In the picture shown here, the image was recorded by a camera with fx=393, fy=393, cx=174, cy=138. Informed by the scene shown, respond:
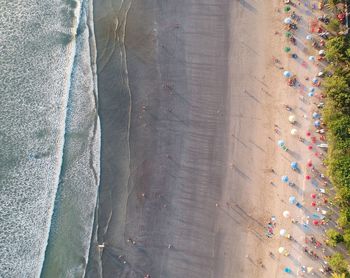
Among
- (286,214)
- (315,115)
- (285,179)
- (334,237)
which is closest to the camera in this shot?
(334,237)

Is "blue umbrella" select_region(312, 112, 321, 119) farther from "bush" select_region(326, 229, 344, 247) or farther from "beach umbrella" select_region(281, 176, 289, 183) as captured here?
"bush" select_region(326, 229, 344, 247)

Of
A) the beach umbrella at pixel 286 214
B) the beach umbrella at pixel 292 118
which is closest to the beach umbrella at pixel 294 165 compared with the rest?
the beach umbrella at pixel 292 118

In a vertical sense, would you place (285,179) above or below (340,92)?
below

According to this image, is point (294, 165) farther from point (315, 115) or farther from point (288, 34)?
point (288, 34)

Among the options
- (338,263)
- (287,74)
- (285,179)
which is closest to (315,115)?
(287,74)

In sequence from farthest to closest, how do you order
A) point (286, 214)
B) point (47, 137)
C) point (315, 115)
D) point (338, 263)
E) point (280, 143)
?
1. point (47, 137)
2. point (315, 115)
3. point (280, 143)
4. point (286, 214)
5. point (338, 263)

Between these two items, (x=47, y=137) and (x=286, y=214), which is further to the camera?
(x=47, y=137)

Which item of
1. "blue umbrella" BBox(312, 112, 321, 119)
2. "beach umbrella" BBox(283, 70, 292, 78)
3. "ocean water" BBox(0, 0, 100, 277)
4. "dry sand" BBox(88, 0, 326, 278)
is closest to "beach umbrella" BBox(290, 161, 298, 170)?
"dry sand" BBox(88, 0, 326, 278)

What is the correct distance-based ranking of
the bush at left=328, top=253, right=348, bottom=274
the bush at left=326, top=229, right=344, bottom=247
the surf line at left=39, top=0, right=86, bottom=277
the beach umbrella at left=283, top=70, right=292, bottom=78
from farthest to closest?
the beach umbrella at left=283, top=70, right=292, bottom=78 < the surf line at left=39, top=0, right=86, bottom=277 < the bush at left=326, top=229, right=344, bottom=247 < the bush at left=328, top=253, right=348, bottom=274
